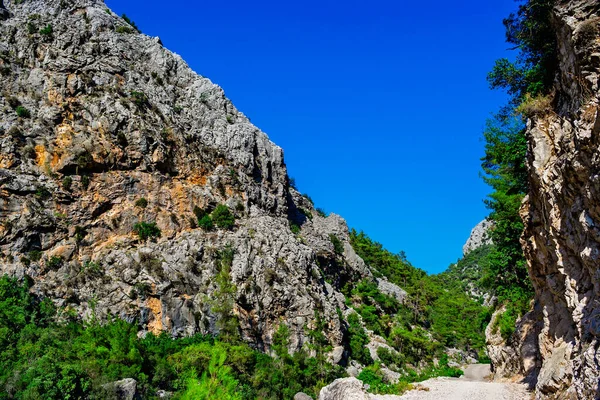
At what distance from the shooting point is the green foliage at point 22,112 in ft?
150

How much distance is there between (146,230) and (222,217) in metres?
7.59

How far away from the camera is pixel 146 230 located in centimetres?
4475

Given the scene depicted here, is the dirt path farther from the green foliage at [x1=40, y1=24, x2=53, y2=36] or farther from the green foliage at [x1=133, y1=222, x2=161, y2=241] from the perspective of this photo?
the green foliage at [x1=40, y1=24, x2=53, y2=36]

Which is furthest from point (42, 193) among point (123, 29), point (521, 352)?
point (521, 352)

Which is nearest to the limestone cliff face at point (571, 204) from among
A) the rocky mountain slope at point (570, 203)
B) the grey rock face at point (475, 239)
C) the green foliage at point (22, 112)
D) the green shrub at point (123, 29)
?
the rocky mountain slope at point (570, 203)

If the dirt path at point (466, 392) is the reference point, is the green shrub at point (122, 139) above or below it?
above

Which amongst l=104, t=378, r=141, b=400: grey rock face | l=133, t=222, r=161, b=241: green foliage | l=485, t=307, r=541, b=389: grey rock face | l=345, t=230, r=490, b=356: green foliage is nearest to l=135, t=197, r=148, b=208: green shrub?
l=133, t=222, r=161, b=241: green foliage

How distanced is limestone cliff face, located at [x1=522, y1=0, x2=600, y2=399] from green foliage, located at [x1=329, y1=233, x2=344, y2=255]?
49417 millimetres

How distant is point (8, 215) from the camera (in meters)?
41.3

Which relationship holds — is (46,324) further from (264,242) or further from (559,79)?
(559,79)

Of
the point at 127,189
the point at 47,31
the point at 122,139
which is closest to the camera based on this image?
the point at 127,189

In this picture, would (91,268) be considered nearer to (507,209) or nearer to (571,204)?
(507,209)

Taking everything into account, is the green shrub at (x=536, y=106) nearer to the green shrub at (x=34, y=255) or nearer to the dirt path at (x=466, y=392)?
the dirt path at (x=466, y=392)

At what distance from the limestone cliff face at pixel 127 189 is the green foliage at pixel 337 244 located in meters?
6.97
